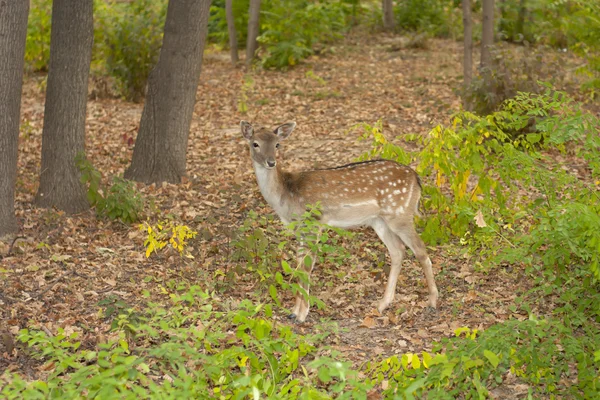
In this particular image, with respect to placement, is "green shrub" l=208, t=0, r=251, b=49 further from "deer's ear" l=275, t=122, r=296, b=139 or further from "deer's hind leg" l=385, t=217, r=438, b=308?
"deer's hind leg" l=385, t=217, r=438, b=308

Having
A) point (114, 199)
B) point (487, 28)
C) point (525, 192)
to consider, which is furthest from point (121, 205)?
point (487, 28)

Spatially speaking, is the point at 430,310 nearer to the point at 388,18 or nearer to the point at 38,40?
the point at 38,40

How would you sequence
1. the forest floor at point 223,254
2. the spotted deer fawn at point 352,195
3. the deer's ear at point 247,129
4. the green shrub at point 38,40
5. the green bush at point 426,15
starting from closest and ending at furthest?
the forest floor at point 223,254, the spotted deer fawn at point 352,195, the deer's ear at point 247,129, the green shrub at point 38,40, the green bush at point 426,15

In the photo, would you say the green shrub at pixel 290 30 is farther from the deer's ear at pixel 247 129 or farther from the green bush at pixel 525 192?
the deer's ear at pixel 247 129

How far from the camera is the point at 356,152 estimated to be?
39.1 feet

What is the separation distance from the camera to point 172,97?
10781mm

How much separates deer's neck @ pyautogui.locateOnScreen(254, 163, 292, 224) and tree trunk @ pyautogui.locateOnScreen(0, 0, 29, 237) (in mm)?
2541

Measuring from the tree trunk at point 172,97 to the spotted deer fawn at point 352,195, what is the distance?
2925mm

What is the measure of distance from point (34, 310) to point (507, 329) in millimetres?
3971

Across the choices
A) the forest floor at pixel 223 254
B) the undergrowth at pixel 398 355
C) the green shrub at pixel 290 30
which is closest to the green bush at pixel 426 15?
the green shrub at pixel 290 30

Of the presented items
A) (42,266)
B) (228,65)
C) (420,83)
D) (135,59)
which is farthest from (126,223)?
(228,65)

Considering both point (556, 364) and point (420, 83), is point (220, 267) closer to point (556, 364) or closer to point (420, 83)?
point (556, 364)

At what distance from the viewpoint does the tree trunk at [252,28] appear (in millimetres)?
18203

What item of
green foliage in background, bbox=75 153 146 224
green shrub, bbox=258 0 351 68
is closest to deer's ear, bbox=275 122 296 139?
green foliage in background, bbox=75 153 146 224
